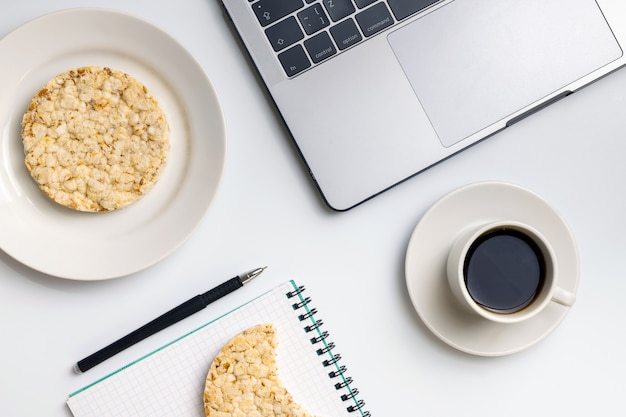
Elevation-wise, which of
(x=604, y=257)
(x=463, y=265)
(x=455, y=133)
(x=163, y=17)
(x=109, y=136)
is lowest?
(x=604, y=257)

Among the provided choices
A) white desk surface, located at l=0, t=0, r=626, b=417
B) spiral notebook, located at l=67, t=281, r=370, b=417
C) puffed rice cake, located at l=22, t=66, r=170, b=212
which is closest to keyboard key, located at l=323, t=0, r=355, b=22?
white desk surface, located at l=0, t=0, r=626, b=417

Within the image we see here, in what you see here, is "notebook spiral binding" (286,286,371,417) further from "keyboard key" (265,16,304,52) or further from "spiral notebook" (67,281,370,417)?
"keyboard key" (265,16,304,52)

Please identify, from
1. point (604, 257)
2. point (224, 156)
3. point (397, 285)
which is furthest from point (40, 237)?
point (604, 257)

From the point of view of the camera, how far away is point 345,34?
916mm

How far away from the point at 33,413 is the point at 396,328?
0.51 m

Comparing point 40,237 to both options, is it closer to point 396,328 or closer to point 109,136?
point 109,136

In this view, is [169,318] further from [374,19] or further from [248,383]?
[374,19]

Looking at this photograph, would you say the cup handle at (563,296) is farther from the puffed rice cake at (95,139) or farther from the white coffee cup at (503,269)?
the puffed rice cake at (95,139)

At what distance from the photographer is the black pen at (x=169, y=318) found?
93cm

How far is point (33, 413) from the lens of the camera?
0.94m

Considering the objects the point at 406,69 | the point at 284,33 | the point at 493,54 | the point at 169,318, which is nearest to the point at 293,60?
the point at 284,33

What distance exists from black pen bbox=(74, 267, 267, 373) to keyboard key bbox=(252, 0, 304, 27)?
33cm

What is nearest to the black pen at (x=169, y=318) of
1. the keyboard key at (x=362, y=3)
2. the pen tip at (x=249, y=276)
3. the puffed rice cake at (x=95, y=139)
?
the pen tip at (x=249, y=276)

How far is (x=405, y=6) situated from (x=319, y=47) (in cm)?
13
